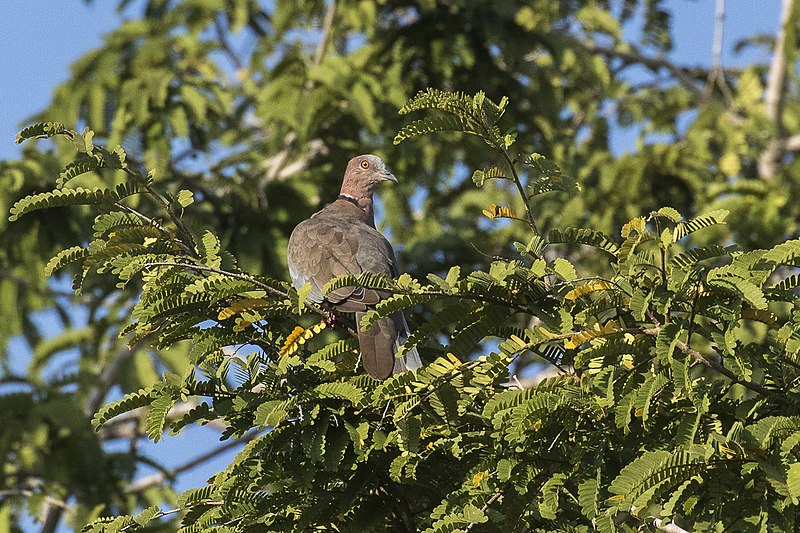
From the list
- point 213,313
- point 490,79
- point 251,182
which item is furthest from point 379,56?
point 213,313

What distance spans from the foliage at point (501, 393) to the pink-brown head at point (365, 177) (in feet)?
10.5

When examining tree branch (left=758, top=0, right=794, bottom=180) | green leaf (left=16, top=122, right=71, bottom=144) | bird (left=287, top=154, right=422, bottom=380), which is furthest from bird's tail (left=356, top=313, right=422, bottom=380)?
tree branch (left=758, top=0, right=794, bottom=180)

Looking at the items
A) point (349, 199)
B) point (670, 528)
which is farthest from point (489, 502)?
point (349, 199)

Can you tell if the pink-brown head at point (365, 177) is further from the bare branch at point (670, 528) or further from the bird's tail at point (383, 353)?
the bare branch at point (670, 528)

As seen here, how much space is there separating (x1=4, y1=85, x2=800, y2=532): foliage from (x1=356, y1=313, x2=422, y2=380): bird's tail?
0.44 ft

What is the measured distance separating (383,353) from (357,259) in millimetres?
1410

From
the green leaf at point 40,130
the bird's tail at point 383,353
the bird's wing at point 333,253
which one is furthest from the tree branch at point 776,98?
the green leaf at point 40,130

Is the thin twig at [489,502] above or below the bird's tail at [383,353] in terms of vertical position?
below

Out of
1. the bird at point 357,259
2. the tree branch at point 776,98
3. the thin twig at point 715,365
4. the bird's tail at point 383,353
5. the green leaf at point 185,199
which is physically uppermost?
the green leaf at point 185,199

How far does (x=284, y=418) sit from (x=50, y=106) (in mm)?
7006

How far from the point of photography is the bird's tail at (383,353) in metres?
4.37

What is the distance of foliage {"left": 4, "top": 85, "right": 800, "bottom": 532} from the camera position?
3.51 m

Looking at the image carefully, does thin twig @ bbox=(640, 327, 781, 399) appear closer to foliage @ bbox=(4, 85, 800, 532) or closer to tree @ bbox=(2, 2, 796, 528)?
foliage @ bbox=(4, 85, 800, 532)

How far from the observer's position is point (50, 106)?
10070 mm
